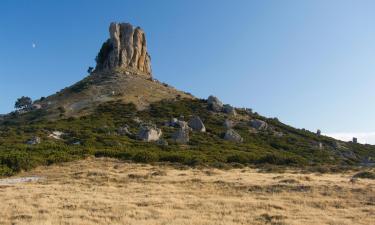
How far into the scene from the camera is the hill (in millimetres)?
45219

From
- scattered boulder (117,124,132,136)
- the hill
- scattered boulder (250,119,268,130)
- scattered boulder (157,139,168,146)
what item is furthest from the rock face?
scattered boulder (157,139,168,146)

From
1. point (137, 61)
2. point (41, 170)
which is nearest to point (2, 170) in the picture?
point (41, 170)

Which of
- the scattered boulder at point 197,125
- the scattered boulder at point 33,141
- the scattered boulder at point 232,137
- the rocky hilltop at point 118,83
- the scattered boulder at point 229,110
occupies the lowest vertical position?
the scattered boulder at point 33,141

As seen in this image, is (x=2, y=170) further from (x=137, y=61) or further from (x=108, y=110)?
(x=137, y=61)

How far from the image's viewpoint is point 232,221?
17.4m

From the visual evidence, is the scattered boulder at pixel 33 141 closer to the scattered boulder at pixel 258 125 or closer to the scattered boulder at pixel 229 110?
the scattered boulder at pixel 258 125

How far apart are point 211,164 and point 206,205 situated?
21245 mm

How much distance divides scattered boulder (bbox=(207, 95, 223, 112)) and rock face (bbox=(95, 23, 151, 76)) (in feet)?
120

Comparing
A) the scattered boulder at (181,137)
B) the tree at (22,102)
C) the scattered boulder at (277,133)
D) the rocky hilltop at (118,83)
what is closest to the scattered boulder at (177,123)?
the scattered boulder at (181,137)

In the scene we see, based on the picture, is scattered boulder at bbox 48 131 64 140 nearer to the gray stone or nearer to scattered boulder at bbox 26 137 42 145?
scattered boulder at bbox 26 137 42 145

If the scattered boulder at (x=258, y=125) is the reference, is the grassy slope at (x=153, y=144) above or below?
below

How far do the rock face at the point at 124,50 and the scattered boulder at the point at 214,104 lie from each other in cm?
3665

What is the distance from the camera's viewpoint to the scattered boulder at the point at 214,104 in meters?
91.3

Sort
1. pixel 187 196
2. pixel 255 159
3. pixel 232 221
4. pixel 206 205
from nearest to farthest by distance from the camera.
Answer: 1. pixel 232 221
2. pixel 206 205
3. pixel 187 196
4. pixel 255 159
